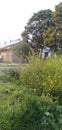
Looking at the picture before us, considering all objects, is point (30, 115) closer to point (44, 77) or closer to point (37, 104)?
point (37, 104)

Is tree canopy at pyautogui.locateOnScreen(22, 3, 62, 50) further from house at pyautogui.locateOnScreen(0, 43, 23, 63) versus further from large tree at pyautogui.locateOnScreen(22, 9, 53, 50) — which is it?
house at pyautogui.locateOnScreen(0, 43, 23, 63)

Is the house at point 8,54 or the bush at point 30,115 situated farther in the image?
the house at point 8,54

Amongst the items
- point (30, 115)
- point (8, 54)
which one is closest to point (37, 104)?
point (30, 115)

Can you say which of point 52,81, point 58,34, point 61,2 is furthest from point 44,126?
point 61,2

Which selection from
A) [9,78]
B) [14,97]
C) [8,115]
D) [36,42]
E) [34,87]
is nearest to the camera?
[8,115]

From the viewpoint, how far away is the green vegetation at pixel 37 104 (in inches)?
198

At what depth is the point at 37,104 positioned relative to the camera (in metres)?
5.40

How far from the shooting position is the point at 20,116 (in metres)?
5.08

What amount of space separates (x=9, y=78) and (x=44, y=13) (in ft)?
82.6

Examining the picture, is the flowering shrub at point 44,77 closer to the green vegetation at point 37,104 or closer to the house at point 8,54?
the green vegetation at point 37,104

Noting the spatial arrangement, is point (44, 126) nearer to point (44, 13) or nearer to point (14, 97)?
point (14, 97)

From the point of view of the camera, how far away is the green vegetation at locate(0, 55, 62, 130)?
16.5 feet

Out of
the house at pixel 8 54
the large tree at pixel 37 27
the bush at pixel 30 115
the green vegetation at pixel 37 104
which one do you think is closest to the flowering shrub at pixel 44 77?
the green vegetation at pixel 37 104

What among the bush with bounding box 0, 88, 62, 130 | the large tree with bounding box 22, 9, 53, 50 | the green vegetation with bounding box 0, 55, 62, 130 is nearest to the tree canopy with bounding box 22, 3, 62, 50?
the large tree with bounding box 22, 9, 53, 50
